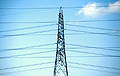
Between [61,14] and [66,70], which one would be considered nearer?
[66,70]

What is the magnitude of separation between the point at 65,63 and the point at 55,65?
1571mm

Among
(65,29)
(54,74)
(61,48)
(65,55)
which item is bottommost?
(54,74)

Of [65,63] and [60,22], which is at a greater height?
[60,22]

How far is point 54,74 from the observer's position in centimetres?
1733

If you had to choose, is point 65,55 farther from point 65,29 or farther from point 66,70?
point 65,29

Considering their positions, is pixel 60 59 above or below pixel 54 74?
above

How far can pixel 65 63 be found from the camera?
1705 cm

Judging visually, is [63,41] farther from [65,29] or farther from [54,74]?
[54,74]

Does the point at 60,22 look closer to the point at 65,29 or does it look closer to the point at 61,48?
the point at 65,29

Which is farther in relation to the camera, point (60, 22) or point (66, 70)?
point (60, 22)

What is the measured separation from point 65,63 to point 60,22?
21.2 feet

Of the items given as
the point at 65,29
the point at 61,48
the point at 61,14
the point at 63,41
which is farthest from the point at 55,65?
the point at 61,14

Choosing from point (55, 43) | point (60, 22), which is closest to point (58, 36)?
point (55, 43)

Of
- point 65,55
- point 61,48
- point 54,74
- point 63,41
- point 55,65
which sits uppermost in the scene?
point 63,41
